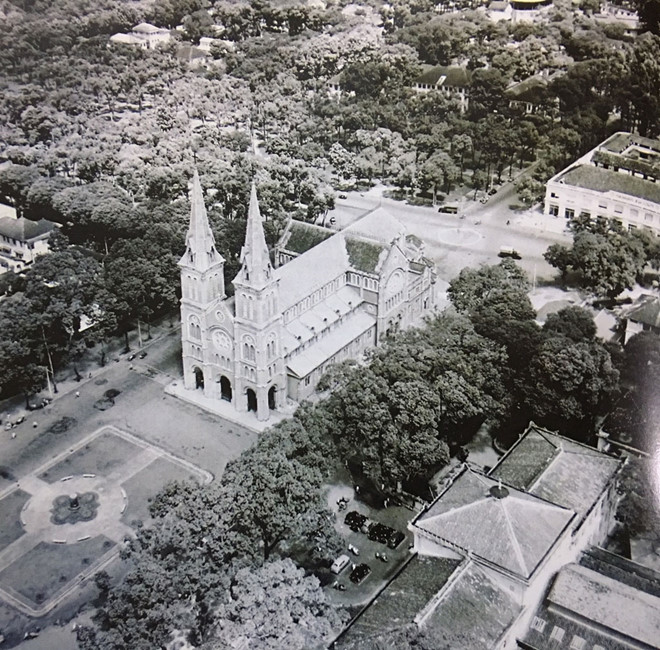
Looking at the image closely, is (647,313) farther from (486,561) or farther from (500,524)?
(486,561)

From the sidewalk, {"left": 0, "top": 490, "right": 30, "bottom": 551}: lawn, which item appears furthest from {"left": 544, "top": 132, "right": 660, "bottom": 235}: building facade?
{"left": 0, "top": 490, "right": 30, "bottom": 551}: lawn

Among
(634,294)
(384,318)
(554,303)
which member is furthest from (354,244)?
(634,294)

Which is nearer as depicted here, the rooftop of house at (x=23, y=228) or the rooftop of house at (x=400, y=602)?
the rooftop of house at (x=400, y=602)

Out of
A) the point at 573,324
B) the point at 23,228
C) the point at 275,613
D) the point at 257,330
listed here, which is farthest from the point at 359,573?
the point at 23,228

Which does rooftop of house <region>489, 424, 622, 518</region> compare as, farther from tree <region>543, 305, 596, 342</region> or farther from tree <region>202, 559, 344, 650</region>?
tree <region>202, 559, 344, 650</region>

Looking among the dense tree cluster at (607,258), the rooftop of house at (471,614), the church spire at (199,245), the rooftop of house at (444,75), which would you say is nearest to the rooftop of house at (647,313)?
the dense tree cluster at (607,258)

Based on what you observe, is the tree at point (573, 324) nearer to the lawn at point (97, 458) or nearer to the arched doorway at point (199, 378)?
the arched doorway at point (199, 378)

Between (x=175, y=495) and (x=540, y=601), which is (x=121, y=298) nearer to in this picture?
(x=175, y=495)
